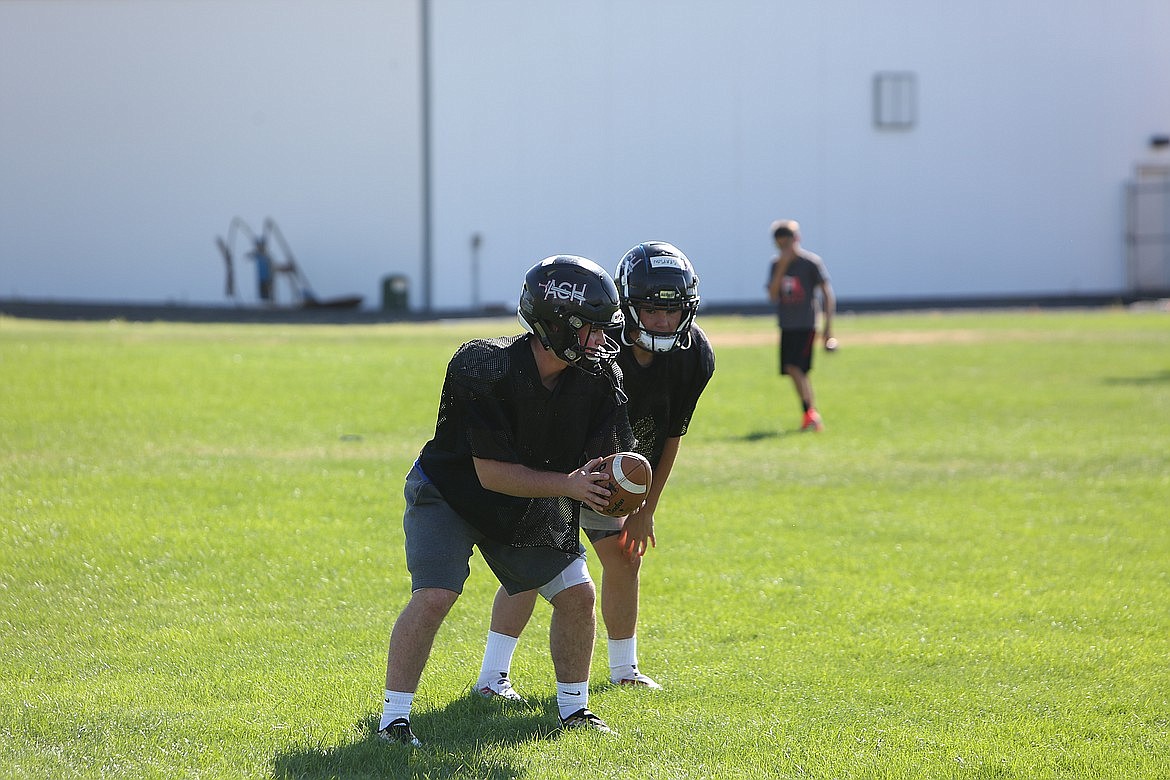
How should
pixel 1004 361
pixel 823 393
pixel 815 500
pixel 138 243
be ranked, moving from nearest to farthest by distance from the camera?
1. pixel 815 500
2. pixel 823 393
3. pixel 1004 361
4. pixel 138 243

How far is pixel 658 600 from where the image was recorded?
6688 mm

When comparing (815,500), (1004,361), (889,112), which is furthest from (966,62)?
(815,500)

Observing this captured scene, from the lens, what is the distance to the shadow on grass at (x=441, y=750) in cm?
429

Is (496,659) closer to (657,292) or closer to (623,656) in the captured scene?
(623,656)

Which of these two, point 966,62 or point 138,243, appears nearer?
point 138,243

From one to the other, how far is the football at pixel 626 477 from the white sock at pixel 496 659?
107 cm

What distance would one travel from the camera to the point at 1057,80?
38.9m

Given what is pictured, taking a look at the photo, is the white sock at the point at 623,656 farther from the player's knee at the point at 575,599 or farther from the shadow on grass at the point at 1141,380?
the shadow on grass at the point at 1141,380

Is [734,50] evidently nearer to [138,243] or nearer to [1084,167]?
[1084,167]

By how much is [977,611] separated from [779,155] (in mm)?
31716

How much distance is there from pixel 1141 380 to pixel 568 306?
46.4 ft

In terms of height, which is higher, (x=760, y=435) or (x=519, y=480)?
(x=519, y=480)

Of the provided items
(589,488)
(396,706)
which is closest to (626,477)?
(589,488)

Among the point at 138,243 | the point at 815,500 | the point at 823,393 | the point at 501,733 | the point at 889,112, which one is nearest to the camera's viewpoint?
the point at 501,733
